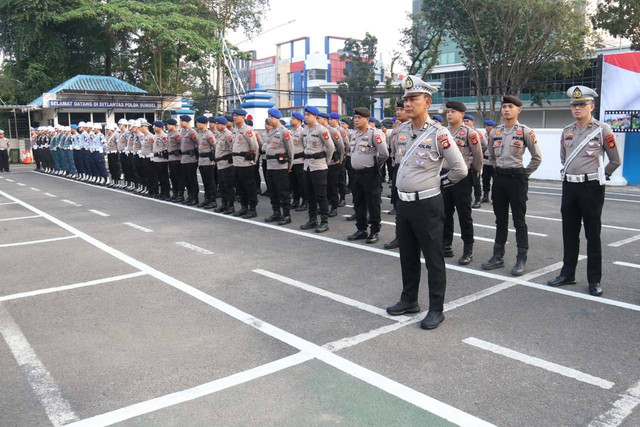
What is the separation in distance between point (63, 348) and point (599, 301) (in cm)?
484

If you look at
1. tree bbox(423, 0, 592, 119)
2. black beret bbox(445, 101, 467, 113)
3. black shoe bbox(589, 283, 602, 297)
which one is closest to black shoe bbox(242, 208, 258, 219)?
black beret bbox(445, 101, 467, 113)

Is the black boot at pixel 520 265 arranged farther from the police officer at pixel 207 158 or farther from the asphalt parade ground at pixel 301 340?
the police officer at pixel 207 158

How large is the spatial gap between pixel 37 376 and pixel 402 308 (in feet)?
9.76

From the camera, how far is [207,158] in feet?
40.2

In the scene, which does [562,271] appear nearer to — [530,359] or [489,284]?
[489,284]

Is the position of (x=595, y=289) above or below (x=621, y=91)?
below

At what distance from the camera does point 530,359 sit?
13.5ft

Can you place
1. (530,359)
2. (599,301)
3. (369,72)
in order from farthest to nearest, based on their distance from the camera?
(369,72) < (599,301) < (530,359)

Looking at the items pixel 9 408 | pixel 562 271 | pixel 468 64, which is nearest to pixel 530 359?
pixel 562 271

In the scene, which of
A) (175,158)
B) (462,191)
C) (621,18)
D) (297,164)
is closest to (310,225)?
(297,164)

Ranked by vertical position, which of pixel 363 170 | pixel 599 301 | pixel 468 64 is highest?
pixel 468 64

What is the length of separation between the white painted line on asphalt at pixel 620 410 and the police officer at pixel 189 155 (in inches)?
421

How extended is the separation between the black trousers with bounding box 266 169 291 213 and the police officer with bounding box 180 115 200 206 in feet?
10.2

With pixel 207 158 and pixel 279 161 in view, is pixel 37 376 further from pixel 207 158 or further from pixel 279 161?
pixel 207 158
